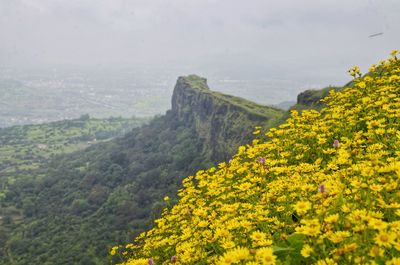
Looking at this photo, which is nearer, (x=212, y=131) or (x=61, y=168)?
(x=212, y=131)

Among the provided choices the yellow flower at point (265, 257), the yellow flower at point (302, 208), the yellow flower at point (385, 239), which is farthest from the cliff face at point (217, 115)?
the yellow flower at point (385, 239)

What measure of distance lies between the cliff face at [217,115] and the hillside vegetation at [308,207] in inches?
1157

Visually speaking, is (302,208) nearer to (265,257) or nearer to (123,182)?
(265,257)

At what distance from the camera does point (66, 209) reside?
12038 cm

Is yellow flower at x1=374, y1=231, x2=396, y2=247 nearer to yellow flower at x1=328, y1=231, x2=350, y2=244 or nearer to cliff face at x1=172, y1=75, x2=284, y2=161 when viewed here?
yellow flower at x1=328, y1=231, x2=350, y2=244

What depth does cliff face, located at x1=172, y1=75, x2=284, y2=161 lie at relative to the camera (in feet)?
186

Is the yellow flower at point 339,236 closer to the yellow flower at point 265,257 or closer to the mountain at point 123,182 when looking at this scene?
the yellow flower at point 265,257

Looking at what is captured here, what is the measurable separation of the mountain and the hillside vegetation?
3487cm

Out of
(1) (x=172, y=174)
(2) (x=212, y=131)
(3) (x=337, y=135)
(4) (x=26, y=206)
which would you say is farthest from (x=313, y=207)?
(4) (x=26, y=206)

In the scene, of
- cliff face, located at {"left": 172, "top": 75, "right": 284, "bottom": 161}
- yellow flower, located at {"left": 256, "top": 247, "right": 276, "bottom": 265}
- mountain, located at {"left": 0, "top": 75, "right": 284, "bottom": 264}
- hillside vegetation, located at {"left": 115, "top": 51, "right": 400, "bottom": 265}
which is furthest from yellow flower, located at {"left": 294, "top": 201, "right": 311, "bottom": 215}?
mountain, located at {"left": 0, "top": 75, "right": 284, "bottom": 264}

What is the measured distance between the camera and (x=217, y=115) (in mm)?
90438

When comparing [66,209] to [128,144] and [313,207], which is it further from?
[313,207]

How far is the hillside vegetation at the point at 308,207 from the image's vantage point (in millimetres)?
4754

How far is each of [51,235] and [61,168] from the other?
82.0 m
